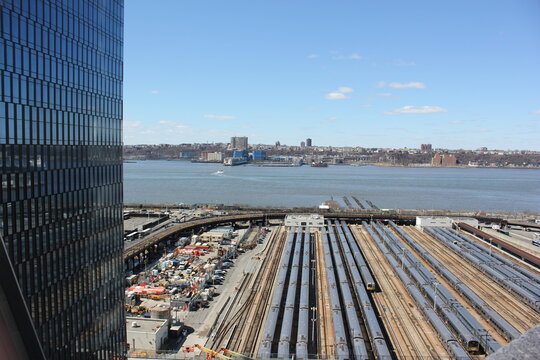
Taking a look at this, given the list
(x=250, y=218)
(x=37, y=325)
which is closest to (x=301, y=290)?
(x=37, y=325)

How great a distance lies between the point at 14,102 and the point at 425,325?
1578cm

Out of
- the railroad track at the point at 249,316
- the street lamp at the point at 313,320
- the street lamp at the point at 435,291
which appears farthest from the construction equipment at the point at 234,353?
the street lamp at the point at 435,291

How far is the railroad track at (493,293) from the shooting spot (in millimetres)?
17603

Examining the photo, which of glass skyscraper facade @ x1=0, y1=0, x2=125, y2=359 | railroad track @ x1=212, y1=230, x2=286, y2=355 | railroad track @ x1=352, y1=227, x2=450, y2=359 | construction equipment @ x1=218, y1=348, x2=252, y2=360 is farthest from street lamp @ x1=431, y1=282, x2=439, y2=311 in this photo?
glass skyscraper facade @ x1=0, y1=0, x2=125, y2=359

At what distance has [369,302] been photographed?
710 inches

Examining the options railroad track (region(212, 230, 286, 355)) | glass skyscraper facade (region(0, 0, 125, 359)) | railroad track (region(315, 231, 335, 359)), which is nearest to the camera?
glass skyscraper facade (region(0, 0, 125, 359))

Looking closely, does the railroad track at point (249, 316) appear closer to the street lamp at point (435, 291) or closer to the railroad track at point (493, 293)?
the street lamp at point (435, 291)

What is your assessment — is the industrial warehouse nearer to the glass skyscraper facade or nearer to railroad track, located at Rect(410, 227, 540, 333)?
railroad track, located at Rect(410, 227, 540, 333)

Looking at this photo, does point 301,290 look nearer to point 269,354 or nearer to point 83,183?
point 269,354

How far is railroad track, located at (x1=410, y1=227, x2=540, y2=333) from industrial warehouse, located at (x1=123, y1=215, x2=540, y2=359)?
0.05m

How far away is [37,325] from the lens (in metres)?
8.59

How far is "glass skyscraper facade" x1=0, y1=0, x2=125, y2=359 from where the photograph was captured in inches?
314

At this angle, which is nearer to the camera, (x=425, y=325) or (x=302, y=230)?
(x=425, y=325)

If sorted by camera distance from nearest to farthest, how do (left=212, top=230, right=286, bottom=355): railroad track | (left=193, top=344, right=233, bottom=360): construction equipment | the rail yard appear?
(left=193, top=344, right=233, bottom=360): construction equipment
the rail yard
(left=212, top=230, right=286, bottom=355): railroad track
